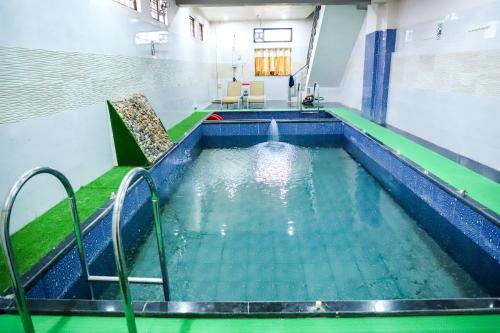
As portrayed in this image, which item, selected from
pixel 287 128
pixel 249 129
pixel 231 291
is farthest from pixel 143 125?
pixel 287 128

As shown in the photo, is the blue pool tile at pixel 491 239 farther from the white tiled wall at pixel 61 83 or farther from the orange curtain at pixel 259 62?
the orange curtain at pixel 259 62

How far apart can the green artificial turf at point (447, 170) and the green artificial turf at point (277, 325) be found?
146 centimetres

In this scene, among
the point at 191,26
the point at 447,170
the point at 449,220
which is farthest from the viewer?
the point at 191,26

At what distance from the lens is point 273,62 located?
12133 mm

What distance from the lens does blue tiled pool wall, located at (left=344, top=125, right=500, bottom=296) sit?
2395 millimetres

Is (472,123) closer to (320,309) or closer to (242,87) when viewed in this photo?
(320,309)

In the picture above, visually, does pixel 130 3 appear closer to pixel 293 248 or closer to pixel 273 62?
pixel 293 248

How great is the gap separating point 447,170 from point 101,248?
11.2ft

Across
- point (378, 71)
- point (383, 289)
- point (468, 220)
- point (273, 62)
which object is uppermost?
point (273, 62)

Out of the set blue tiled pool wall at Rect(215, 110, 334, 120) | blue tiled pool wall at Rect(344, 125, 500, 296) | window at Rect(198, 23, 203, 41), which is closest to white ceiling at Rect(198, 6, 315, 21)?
window at Rect(198, 23, 203, 41)

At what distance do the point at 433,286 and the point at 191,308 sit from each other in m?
1.64

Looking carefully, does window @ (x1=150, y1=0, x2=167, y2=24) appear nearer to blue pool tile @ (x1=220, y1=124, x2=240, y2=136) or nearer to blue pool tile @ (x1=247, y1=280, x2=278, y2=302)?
blue pool tile @ (x1=220, y1=124, x2=240, y2=136)

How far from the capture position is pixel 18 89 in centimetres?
248

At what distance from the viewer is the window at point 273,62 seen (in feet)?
39.4
